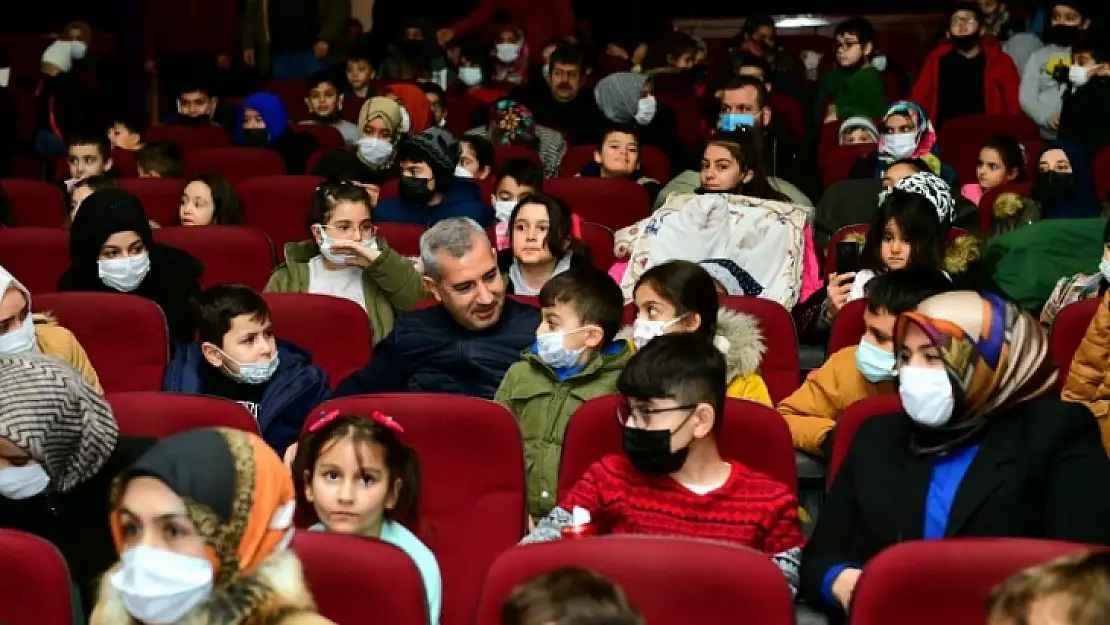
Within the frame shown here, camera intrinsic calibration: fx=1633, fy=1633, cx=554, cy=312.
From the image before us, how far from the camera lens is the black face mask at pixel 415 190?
614 centimetres

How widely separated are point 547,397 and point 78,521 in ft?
3.92

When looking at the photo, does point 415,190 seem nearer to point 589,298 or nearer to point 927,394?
point 589,298

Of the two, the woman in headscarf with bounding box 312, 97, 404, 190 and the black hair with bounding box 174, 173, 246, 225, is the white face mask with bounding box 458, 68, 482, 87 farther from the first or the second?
the black hair with bounding box 174, 173, 246, 225

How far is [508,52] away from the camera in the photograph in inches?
393

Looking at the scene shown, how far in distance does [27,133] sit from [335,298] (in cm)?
518

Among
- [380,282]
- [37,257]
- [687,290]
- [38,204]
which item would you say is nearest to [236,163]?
[38,204]

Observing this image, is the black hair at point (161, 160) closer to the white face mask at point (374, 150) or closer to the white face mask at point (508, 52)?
the white face mask at point (374, 150)

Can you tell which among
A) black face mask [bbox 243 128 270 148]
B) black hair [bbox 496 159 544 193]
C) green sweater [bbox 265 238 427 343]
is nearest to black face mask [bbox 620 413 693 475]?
green sweater [bbox 265 238 427 343]

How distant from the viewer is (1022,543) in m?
2.59

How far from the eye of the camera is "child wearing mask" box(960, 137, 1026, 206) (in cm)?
680

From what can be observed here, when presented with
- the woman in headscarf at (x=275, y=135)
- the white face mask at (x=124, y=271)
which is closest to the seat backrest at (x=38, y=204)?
the woman in headscarf at (x=275, y=135)

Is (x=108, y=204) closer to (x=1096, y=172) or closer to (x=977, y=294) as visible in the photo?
(x=977, y=294)

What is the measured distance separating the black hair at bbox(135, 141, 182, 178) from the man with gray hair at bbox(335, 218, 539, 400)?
3.19 metres

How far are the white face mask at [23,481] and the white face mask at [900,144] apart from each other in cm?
458
